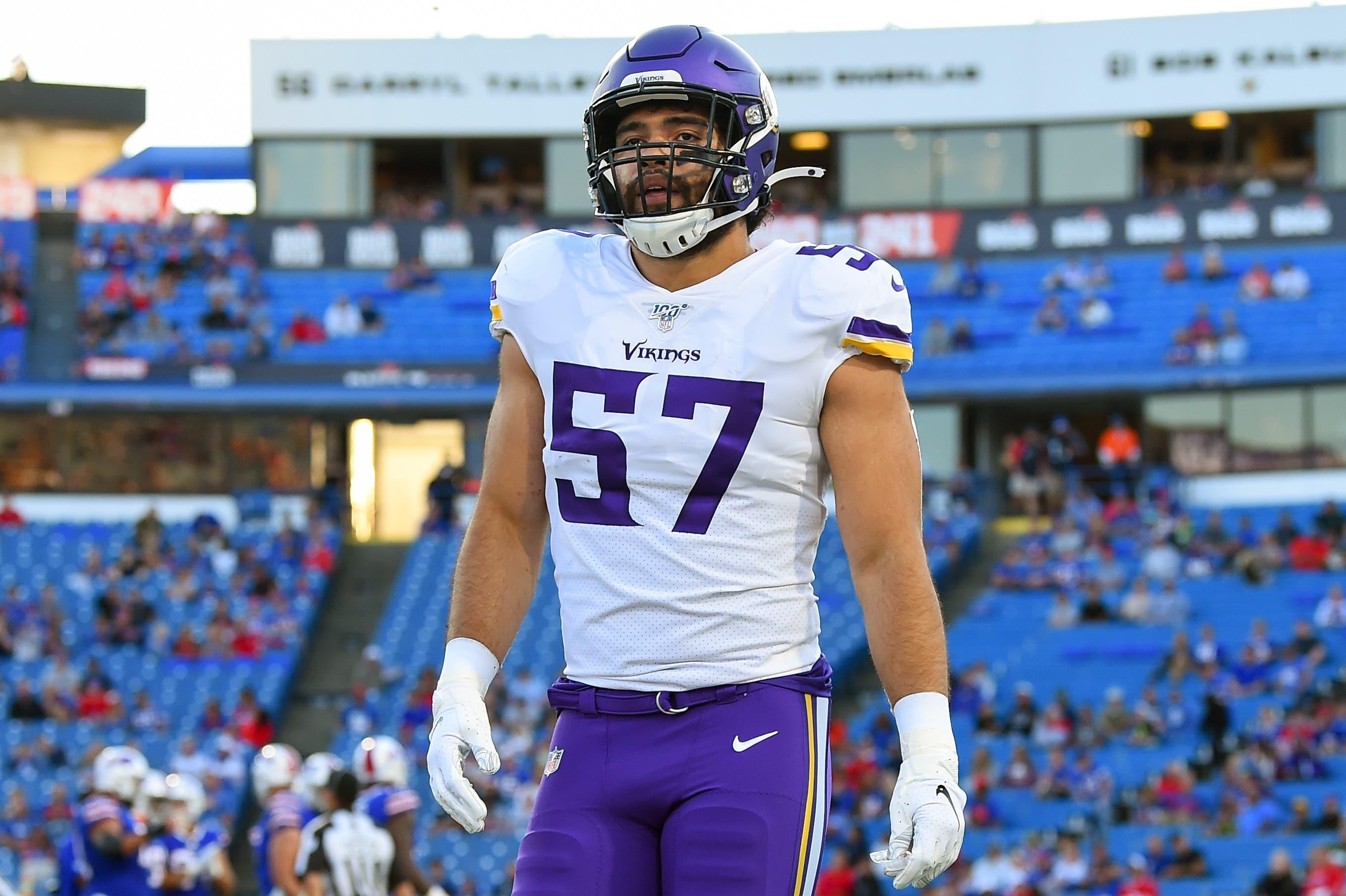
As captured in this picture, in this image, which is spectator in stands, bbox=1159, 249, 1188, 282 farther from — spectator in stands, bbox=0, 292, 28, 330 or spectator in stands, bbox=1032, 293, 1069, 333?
spectator in stands, bbox=0, 292, 28, 330

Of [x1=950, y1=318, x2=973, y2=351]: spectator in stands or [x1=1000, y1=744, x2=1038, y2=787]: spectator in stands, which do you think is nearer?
[x1=1000, y1=744, x2=1038, y2=787]: spectator in stands

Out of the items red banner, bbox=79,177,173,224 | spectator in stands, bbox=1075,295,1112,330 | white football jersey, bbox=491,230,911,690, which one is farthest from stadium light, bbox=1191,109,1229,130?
white football jersey, bbox=491,230,911,690

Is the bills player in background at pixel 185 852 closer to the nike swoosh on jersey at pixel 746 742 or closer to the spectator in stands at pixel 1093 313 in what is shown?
the nike swoosh on jersey at pixel 746 742

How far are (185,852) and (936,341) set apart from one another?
20.7m

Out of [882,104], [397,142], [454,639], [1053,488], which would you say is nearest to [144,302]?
[397,142]

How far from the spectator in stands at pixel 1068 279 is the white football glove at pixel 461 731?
2620 centimetres

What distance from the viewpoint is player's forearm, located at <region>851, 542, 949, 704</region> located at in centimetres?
361

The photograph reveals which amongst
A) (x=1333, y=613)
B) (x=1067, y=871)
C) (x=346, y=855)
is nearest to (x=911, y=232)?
(x=1333, y=613)

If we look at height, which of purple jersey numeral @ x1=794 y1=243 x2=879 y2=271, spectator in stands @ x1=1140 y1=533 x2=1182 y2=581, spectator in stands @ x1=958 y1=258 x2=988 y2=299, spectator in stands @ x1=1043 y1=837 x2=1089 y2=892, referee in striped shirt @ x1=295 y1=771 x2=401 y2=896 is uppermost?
spectator in stands @ x1=958 y1=258 x2=988 y2=299

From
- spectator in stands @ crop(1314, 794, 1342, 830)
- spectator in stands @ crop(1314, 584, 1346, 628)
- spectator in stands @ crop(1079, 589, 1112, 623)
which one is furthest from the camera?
spectator in stands @ crop(1079, 589, 1112, 623)

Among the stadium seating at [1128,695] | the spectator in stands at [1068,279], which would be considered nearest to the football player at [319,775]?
the stadium seating at [1128,695]

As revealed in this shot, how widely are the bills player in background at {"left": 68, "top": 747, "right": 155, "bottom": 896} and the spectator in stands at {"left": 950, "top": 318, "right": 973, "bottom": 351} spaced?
20854 mm

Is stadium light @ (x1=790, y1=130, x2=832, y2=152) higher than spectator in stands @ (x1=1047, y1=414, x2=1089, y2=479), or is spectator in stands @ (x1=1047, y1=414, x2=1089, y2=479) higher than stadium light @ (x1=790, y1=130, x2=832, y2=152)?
stadium light @ (x1=790, y1=130, x2=832, y2=152)

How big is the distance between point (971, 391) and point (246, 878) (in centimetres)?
1290
